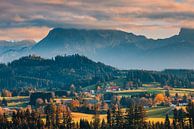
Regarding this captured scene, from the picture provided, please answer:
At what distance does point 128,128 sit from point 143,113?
28.5ft

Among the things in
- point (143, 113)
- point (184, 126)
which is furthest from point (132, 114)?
point (184, 126)

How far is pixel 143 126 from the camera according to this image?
194m

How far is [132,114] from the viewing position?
19650cm

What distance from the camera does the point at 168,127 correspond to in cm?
19350

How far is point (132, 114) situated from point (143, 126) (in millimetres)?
6641

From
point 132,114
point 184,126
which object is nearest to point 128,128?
point 132,114

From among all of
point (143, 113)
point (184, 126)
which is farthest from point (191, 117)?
point (143, 113)

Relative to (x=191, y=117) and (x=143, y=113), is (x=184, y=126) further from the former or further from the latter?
(x=143, y=113)

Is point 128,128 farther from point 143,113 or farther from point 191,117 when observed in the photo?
point 191,117

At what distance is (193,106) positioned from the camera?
19912cm

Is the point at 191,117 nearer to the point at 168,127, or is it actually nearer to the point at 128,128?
the point at 168,127

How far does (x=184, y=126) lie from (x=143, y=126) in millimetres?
16484

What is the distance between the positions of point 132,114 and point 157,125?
11846 millimetres

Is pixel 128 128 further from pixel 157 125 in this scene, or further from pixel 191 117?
pixel 191 117
